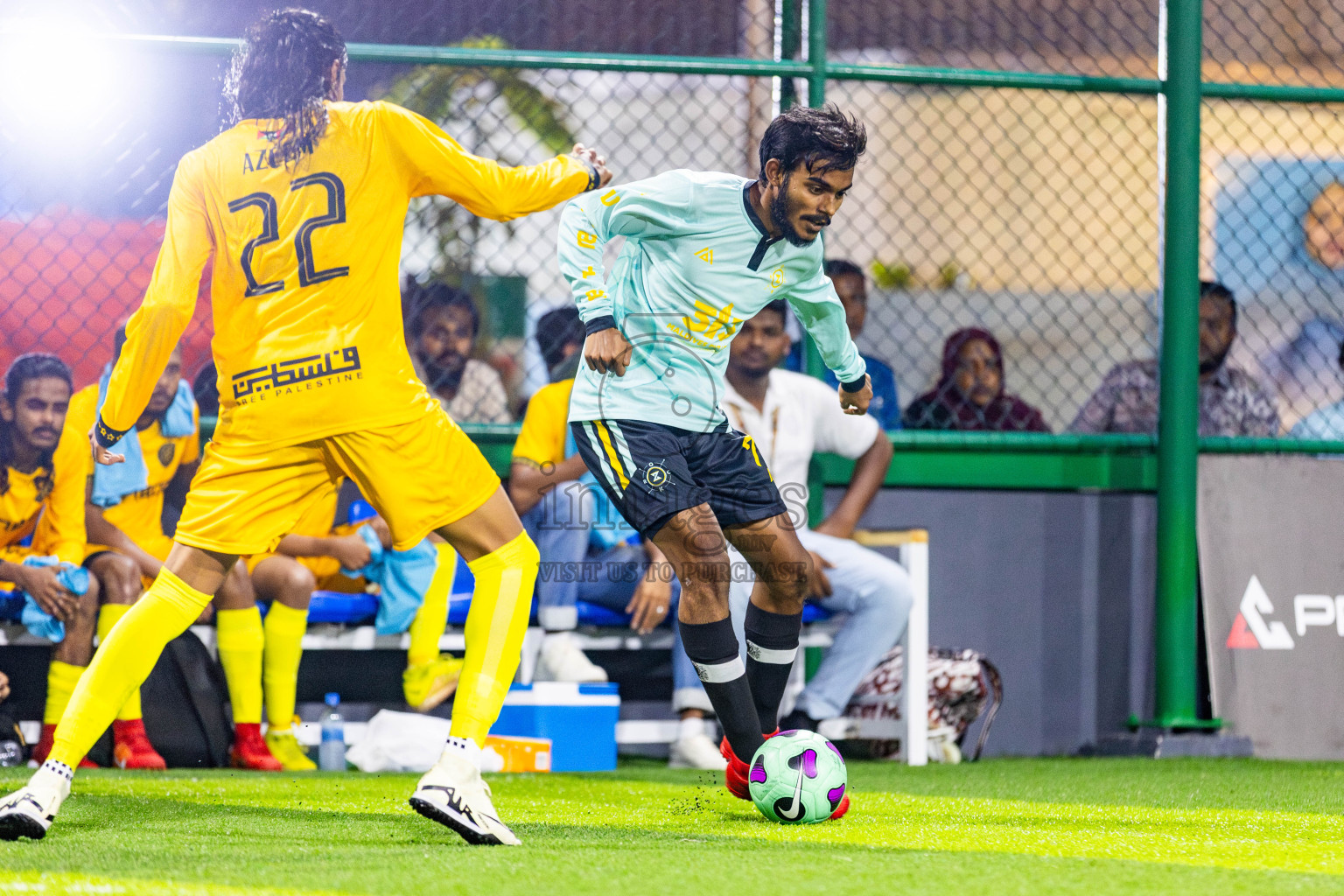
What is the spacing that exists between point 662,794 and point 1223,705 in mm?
2690

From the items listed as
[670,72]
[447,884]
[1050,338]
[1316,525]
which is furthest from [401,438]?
[1050,338]

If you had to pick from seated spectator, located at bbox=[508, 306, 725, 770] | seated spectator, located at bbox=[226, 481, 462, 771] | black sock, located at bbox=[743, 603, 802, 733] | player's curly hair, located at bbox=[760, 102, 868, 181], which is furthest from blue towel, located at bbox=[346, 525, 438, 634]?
player's curly hair, located at bbox=[760, 102, 868, 181]

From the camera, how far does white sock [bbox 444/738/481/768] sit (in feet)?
9.66

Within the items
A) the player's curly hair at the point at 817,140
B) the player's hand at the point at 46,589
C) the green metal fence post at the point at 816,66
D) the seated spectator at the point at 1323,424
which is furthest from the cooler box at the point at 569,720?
the seated spectator at the point at 1323,424

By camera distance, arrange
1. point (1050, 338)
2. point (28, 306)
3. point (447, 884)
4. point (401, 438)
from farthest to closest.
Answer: point (1050, 338)
point (28, 306)
point (401, 438)
point (447, 884)

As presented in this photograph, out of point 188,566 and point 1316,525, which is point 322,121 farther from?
point 1316,525

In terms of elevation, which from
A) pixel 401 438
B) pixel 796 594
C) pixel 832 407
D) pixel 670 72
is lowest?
pixel 796 594

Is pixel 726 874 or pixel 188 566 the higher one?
pixel 188 566

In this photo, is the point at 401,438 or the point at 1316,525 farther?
the point at 1316,525

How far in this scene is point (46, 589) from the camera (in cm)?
468

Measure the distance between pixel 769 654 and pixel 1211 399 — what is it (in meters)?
3.15

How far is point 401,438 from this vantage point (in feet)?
10.4

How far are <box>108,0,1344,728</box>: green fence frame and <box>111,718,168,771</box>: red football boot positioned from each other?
169cm

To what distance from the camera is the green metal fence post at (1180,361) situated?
5738 millimetres
